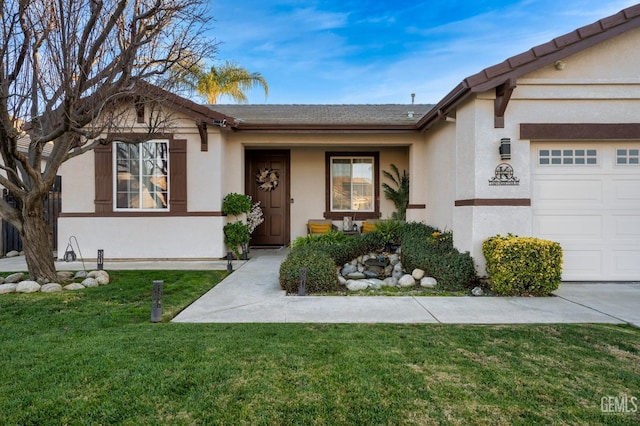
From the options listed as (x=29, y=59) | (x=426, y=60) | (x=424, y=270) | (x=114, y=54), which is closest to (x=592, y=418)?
(x=424, y=270)

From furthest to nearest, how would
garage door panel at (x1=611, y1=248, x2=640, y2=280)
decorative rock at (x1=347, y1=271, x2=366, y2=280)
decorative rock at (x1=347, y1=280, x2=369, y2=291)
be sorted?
decorative rock at (x1=347, y1=271, x2=366, y2=280)
garage door panel at (x1=611, y1=248, x2=640, y2=280)
decorative rock at (x1=347, y1=280, x2=369, y2=291)

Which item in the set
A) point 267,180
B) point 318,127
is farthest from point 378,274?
point 267,180

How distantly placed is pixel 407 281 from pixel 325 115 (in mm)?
6025

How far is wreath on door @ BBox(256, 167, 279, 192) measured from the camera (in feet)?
35.9

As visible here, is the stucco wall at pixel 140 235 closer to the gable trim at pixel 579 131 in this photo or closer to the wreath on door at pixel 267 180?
the wreath on door at pixel 267 180

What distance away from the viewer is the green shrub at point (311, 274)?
18.8 feet

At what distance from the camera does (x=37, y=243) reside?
5840 millimetres

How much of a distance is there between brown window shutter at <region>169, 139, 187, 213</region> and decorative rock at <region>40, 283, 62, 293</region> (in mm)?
3327

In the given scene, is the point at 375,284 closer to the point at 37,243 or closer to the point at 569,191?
the point at 569,191

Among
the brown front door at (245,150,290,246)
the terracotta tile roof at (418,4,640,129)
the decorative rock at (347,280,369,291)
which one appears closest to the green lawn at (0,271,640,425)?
the decorative rock at (347,280,369,291)

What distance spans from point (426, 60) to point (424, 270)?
1118cm

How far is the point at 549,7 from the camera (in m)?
9.40

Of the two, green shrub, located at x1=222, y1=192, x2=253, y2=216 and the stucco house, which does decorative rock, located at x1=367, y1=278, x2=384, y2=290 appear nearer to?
the stucco house

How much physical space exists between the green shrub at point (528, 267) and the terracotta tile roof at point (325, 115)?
452 centimetres
